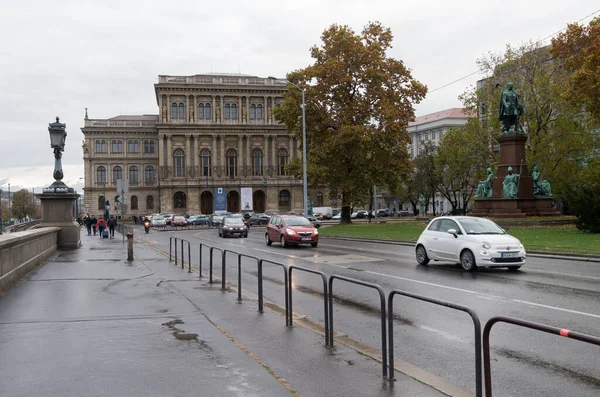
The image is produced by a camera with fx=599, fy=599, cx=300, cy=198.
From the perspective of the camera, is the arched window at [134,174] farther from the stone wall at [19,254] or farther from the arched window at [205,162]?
the stone wall at [19,254]

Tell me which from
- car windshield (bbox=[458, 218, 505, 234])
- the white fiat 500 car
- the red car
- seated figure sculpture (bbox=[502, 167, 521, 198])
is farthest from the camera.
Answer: seated figure sculpture (bbox=[502, 167, 521, 198])

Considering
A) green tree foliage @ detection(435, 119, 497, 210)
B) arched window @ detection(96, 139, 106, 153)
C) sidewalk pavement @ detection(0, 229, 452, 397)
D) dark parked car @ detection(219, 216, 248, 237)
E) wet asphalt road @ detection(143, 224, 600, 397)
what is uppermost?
arched window @ detection(96, 139, 106, 153)

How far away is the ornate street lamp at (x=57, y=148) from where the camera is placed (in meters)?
24.5

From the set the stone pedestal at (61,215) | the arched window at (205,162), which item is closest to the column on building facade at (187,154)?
the arched window at (205,162)

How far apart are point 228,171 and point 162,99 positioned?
16.6 metres

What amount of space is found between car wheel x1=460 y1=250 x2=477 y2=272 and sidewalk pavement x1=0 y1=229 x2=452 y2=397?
7491 mm

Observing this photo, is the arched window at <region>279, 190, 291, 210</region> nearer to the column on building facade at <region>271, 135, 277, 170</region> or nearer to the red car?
the column on building facade at <region>271, 135, 277, 170</region>

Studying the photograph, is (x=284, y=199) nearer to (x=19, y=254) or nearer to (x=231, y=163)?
(x=231, y=163)

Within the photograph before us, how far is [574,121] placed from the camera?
162 feet

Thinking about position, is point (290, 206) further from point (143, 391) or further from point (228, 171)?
point (143, 391)

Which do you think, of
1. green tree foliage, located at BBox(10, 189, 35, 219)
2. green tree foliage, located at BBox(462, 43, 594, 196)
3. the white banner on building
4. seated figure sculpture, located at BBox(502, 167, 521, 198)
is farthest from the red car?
green tree foliage, located at BBox(10, 189, 35, 219)

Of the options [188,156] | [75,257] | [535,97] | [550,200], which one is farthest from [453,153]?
[188,156]

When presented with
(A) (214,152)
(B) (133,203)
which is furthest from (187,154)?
(B) (133,203)

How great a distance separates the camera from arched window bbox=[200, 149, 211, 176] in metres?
104
